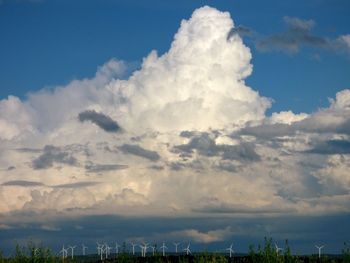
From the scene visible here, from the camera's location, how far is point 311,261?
8319 centimetres

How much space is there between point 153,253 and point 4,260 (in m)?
20.5

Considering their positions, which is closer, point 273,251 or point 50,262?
point 273,251

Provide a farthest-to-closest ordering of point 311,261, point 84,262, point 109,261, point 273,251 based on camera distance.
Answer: point 84,262 → point 109,261 → point 311,261 → point 273,251

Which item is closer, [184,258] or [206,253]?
[206,253]

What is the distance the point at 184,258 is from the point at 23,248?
2205 centimetres

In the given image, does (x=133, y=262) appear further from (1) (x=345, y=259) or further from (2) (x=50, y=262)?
(1) (x=345, y=259)

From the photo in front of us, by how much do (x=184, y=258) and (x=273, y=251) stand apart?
14.1 meters

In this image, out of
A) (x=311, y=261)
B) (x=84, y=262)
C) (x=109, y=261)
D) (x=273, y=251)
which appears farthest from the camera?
(x=84, y=262)

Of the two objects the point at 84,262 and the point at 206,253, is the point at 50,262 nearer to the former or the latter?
the point at 84,262

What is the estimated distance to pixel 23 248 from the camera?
86.1 m

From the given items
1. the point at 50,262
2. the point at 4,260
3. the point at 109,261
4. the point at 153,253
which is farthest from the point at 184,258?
the point at 4,260

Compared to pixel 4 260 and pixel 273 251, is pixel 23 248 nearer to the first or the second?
pixel 4 260

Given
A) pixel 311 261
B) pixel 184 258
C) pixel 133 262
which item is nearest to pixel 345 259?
pixel 311 261

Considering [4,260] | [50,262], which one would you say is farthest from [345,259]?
[4,260]
